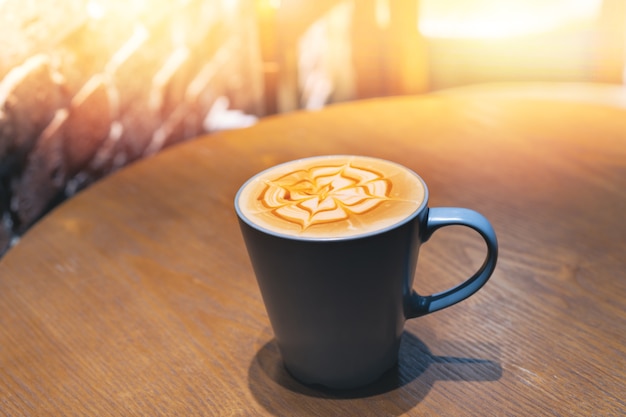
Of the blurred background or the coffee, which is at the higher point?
the coffee

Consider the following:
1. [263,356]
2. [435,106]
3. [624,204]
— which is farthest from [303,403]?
[435,106]

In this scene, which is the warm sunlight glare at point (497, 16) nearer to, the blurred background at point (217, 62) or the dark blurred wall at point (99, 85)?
the blurred background at point (217, 62)

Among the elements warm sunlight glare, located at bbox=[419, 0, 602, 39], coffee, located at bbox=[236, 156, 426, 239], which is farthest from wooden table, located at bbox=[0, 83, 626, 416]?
warm sunlight glare, located at bbox=[419, 0, 602, 39]

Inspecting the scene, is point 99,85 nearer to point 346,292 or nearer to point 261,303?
point 261,303

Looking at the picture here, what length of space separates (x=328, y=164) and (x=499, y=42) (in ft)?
7.58

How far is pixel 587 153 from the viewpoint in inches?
36.9

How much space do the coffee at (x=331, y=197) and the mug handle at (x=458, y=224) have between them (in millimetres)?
26

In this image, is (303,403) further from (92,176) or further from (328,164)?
(92,176)

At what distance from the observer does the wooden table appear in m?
0.48

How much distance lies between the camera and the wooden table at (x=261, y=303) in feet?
1.58

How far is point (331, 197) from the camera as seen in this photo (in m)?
0.46

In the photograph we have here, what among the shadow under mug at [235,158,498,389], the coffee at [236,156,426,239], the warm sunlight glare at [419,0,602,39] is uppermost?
the coffee at [236,156,426,239]

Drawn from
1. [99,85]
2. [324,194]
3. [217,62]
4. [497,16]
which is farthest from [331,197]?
[497,16]

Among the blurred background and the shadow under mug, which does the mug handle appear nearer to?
the shadow under mug
